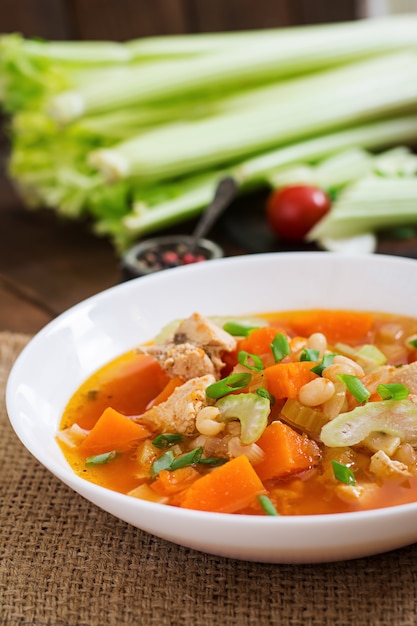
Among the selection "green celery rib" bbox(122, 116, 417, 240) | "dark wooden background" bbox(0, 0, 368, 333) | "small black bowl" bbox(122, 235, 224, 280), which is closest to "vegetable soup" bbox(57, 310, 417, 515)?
"small black bowl" bbox(122, 235, 224, 280)

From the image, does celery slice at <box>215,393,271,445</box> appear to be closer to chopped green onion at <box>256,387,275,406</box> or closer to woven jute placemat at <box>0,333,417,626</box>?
chopped green onion at <box>256,387,275,406</box>

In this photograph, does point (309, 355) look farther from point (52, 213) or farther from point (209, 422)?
point (52, 213)

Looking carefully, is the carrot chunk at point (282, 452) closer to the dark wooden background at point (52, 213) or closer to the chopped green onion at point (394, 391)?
the chopped green onion at point (394, 391)

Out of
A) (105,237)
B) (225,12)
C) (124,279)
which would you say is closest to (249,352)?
(124,279)

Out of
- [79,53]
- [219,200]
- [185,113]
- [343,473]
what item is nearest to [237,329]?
[343,473]

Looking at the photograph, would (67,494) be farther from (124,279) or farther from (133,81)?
(133,81)

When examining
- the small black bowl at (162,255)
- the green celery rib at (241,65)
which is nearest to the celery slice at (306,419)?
the small black bowl at (162,255)
